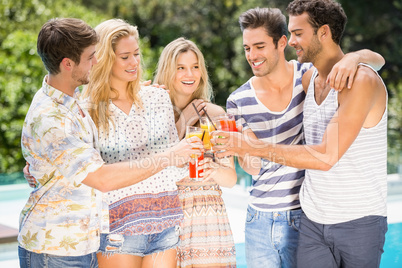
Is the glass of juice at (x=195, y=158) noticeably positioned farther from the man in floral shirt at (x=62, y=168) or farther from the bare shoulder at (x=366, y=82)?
the bare shoulder at (x=366, y=82)

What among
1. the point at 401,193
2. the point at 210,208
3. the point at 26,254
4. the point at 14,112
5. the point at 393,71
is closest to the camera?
the point at 26,254

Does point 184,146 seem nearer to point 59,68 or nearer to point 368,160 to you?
point 59,68

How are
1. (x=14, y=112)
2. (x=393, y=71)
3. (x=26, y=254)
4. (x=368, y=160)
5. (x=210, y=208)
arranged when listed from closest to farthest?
(x=26, y=254) < (x=368, y=160) < (x=210, y=208) < (x=14, y=112) < (x=393, y=71)

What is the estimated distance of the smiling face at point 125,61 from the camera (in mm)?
3154

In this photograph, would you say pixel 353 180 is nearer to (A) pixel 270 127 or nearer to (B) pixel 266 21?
(A) pixel 270 127

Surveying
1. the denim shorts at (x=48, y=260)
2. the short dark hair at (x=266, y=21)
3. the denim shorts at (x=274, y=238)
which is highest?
the short dark hair at (x=266, y=21)

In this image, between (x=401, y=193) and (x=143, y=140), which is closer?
(x=143, y=140)

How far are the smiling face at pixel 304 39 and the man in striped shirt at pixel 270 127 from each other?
267 mm

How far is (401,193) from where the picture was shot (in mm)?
8211

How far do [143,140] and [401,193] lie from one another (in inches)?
245

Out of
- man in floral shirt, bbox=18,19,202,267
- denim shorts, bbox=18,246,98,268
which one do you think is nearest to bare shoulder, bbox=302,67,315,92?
man in floral shirt, bbox=18,19,202,267

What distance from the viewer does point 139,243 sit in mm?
2955

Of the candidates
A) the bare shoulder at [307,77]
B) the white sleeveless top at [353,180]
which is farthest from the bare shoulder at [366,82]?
the bare shoulder at [307,77]

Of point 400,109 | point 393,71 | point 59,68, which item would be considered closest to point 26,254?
point 59,68
